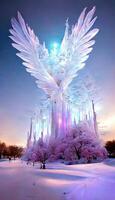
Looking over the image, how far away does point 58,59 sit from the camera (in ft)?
94.7

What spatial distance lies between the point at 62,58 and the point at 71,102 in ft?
22.0

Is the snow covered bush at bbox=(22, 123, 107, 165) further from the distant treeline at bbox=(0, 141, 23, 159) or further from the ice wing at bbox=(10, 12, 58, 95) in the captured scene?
the distant treeline at bbox=(0, 141, 23, 159)

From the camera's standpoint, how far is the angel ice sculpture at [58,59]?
26.5 m

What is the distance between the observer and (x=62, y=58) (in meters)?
28.6

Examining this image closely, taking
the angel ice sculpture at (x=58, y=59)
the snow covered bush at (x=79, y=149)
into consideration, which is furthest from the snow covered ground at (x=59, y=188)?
the angel ice sculpture at (x=58, y=59)

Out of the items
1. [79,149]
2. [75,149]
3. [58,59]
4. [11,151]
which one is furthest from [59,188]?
[11,151]

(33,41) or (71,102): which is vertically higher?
(33,41)

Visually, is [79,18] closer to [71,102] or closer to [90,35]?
[90,35]

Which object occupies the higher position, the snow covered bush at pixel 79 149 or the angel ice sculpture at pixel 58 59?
the angel ice sculpture at pixel 58 59

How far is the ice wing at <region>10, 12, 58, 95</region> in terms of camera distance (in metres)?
26.1

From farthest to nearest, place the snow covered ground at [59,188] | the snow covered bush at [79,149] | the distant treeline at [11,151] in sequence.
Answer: the distant treeline at [11,151]
the snow covered bush at [79,149]
the snow covered ground at [59,188]

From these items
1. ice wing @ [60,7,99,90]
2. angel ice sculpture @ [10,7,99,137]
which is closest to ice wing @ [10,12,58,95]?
angel ice sculpture @ [10,7,99,137]

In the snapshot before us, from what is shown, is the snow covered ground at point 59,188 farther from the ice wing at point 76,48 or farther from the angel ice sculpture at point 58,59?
the ice wing at point 76,48

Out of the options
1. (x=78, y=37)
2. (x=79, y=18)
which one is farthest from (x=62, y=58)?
(x=79, y=18)
